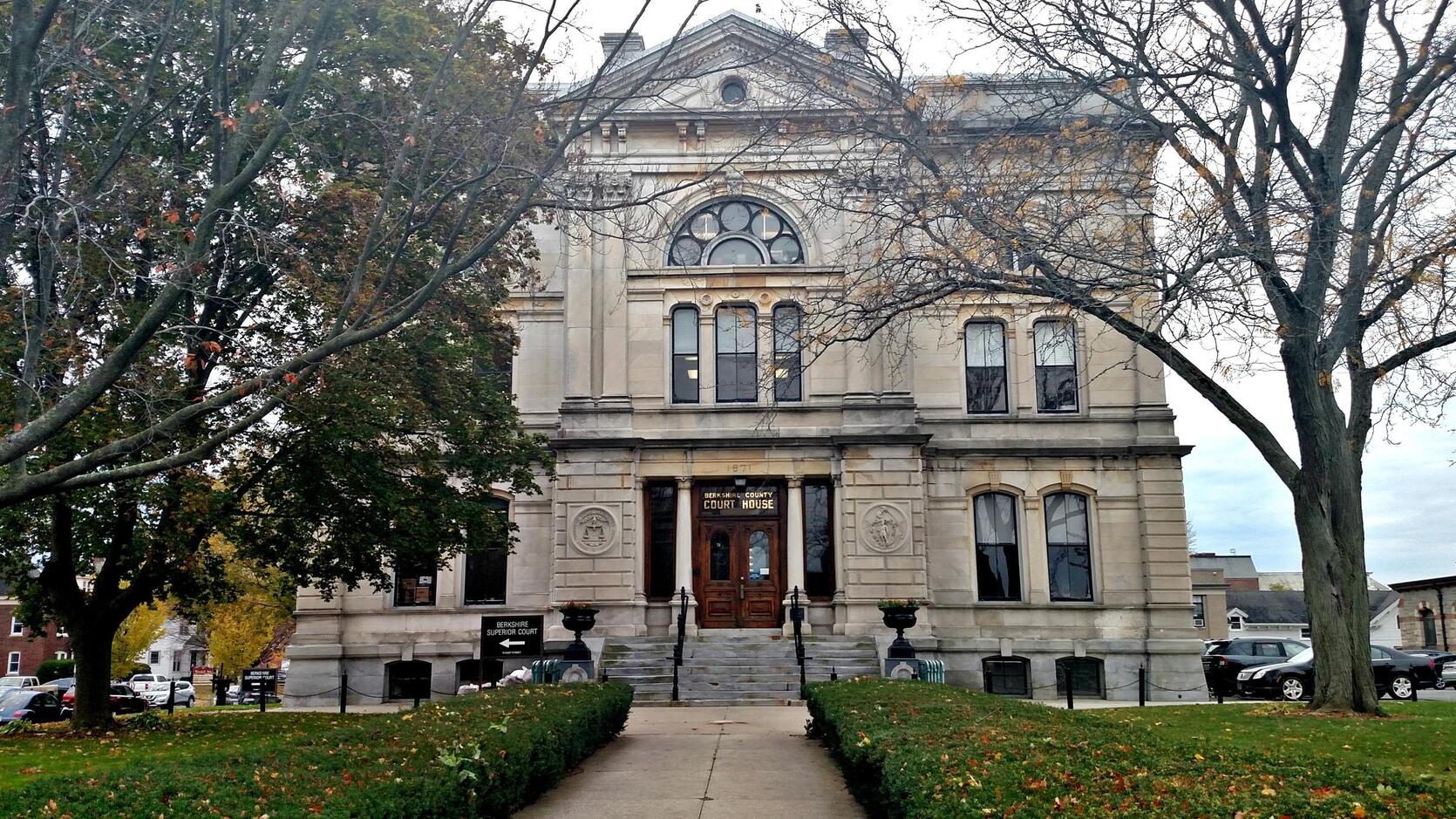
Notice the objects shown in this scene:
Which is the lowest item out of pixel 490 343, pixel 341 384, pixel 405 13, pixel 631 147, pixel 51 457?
pixel 51 457

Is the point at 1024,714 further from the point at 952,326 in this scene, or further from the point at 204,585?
the point at 952,326

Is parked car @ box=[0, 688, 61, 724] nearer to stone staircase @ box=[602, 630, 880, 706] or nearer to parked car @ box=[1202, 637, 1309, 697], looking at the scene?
stone staircase @ box=[602, 630, 880, 706]

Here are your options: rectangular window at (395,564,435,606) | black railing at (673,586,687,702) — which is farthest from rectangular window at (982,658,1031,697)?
rectangular window at (395,564,435,606)

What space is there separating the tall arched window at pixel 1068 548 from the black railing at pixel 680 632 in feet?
28.2

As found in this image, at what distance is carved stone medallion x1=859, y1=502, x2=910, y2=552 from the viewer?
2586 cm

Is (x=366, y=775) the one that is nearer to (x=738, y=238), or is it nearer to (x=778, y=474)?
(x=778, y=474)

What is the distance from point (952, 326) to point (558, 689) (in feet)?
53.1

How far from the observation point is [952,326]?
28.2 meters

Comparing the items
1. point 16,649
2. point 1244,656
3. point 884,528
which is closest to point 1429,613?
point 1244,656

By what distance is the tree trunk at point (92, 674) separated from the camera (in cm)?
1850

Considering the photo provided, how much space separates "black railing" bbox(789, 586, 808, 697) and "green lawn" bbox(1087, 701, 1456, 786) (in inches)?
293

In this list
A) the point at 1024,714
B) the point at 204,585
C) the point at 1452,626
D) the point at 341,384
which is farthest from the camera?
the point at 1452,626

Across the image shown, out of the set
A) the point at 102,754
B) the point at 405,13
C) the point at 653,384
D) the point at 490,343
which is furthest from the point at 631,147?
the point at 102,754

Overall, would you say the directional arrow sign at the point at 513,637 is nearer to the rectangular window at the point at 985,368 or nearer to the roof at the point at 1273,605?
the rectangular window at the point at 985,368
